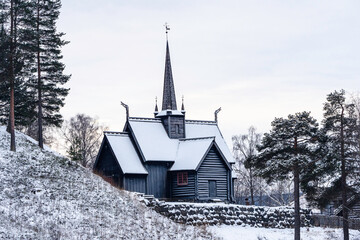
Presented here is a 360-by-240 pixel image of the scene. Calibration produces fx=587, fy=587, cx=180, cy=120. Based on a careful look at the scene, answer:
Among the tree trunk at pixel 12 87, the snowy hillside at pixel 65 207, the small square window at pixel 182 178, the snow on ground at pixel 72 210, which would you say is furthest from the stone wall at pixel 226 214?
the tree trunk at pixel 12 87

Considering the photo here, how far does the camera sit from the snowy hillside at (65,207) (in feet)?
104

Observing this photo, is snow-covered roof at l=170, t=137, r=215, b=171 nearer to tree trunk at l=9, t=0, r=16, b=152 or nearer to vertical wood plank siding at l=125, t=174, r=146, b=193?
vertical wood plank siding at l=125, t=174, r=146, b=193

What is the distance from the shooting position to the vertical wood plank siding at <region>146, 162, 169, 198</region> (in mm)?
52156

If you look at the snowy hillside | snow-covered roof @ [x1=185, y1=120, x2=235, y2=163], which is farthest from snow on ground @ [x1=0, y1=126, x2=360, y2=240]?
snow-covered roof @ [x1=185, y1=120, x2=235, y2=163]

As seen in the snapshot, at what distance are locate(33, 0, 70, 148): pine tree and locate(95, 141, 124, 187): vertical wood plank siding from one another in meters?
5.33

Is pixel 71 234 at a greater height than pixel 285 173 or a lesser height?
lesser

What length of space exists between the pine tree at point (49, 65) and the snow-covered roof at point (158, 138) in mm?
7570

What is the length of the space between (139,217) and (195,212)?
5801mm

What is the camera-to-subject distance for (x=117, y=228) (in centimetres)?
3388

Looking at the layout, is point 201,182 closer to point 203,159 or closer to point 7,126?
point 203,159

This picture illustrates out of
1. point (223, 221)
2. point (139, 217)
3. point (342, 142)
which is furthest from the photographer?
point (223, 221)

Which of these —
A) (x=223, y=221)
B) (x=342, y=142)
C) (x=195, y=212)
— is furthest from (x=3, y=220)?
(x=342, y=142)

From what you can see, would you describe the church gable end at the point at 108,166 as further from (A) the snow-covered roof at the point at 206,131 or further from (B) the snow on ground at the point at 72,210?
(A) the snow-covered roof at the point at 206,131

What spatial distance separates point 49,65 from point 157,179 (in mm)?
13732
